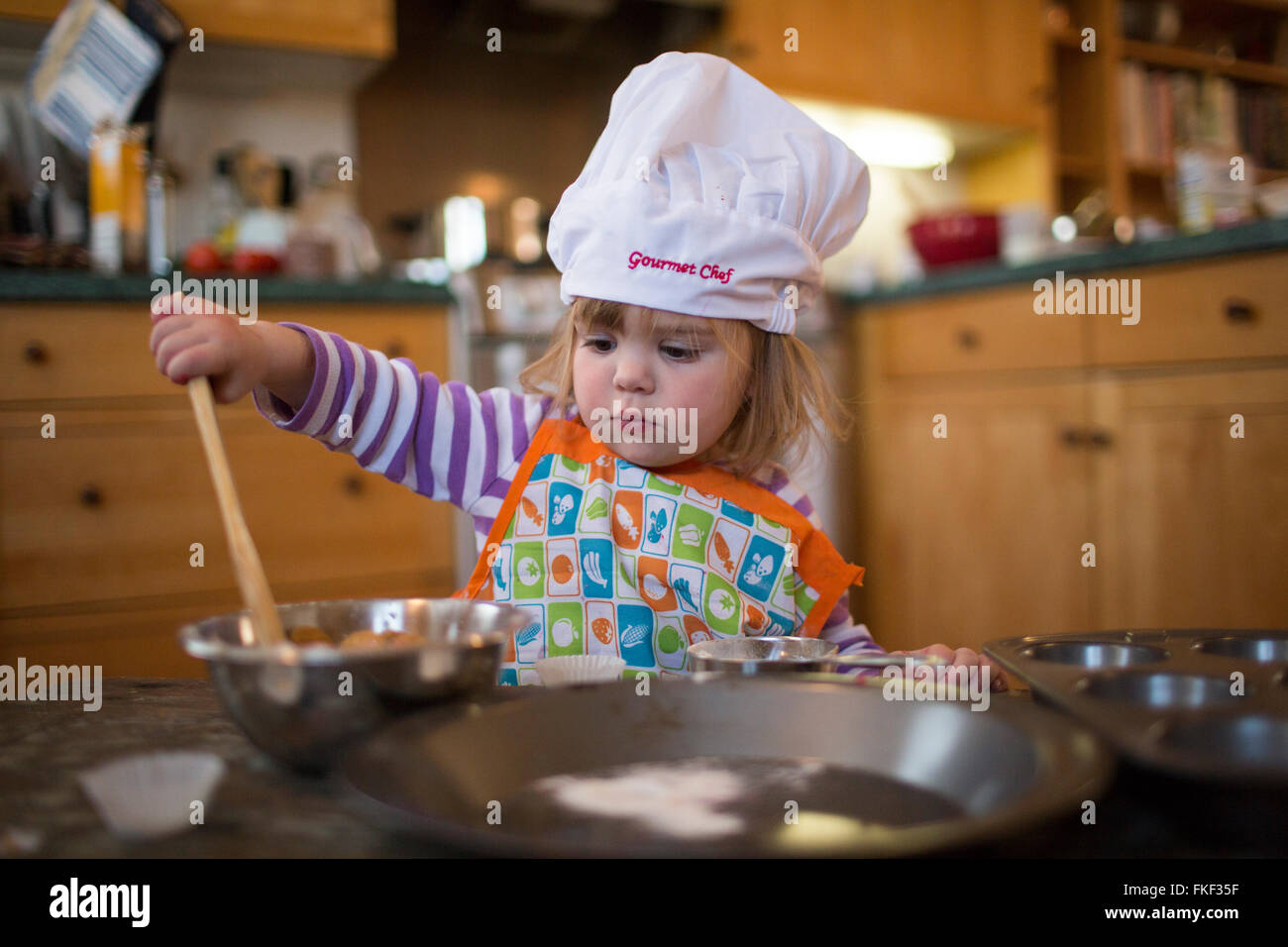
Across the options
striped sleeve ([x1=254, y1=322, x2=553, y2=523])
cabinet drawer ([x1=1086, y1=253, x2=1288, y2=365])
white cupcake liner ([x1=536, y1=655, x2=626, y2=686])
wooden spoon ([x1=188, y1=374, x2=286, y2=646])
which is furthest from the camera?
cabinet drawer ([x1=1086, y1=253, x2=1288, y2=365])

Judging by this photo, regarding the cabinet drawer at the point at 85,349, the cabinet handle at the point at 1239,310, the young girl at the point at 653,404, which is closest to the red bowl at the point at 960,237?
the cabinet handle at the point at 1239,310

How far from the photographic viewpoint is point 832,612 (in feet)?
3.21

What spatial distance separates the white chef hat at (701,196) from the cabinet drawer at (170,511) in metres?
1.09

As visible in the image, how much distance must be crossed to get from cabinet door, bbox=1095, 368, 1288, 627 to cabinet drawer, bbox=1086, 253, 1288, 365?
0.04 metres

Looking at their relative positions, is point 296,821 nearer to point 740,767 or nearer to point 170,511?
point 740,767

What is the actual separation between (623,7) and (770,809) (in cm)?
260

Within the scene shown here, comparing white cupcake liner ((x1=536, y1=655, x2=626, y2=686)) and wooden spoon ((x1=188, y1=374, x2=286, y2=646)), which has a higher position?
wooden spoon ((x1=188, y1=374, x2=286, y2=646))

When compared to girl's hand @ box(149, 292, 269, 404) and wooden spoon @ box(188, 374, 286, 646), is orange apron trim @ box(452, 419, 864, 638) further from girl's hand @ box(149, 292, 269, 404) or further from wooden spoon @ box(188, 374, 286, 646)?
wooden spoon @ box(188, 374, 286, 646)

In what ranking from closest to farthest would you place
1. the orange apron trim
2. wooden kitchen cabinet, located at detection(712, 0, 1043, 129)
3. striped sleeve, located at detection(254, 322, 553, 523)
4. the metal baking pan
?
the metal baking pan → striped sleeve, located at detection(254, 322, 553, 523) → the orange apron trim → wooden kitchen cabinet, located at detection(712, 0, 1043, 129)

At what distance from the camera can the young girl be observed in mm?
844

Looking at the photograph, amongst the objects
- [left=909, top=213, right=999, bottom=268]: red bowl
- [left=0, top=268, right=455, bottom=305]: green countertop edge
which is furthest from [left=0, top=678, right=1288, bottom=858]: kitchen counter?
[left=909, top=213, right=999, bottom=268]: red bowl

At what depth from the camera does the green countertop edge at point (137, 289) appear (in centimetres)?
162

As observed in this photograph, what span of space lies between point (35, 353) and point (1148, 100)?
3178 millimetres
